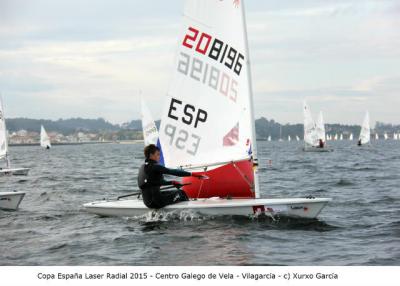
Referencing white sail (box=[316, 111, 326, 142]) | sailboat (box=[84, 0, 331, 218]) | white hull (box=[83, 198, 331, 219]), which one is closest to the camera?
white hull (box=[83, 198, 331, 219])

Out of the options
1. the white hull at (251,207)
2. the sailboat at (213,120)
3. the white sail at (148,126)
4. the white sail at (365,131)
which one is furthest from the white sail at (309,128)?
the white hull at (251,207)

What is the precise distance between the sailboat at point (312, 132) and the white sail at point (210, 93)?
4027cm

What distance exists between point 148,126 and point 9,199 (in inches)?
556

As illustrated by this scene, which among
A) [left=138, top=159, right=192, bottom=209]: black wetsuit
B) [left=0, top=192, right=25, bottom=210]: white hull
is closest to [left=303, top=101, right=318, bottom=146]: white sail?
[left=0, top=192, right=25, bottom=210]: white hull

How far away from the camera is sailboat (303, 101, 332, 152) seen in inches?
1994

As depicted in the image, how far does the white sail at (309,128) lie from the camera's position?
5021 cm

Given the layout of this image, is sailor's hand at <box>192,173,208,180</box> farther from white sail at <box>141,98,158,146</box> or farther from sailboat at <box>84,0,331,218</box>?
white sail at <box>141,98,158,146</box>

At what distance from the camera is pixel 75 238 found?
362 inches

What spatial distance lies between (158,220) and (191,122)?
1.90m

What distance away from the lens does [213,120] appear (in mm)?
10500

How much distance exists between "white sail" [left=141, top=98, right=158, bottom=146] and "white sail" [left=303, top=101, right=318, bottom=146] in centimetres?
2530

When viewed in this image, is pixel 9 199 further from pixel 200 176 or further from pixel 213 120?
pixel 213 120
